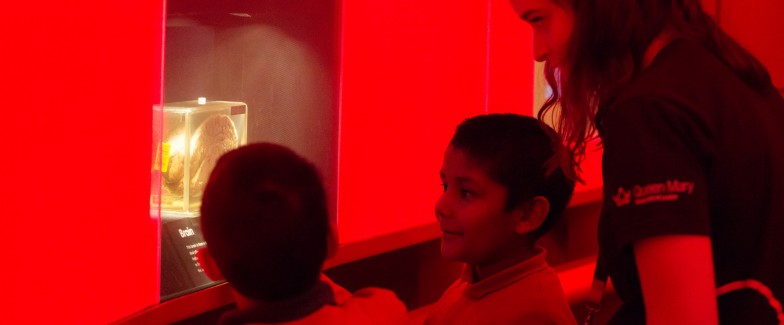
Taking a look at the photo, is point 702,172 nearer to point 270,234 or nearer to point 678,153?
point 678,153

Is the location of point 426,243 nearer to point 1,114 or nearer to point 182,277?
point 182,277

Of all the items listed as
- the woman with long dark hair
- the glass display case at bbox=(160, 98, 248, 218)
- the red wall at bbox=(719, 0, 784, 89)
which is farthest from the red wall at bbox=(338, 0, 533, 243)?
the red wall at bbox=(719, 0, 784, 89)

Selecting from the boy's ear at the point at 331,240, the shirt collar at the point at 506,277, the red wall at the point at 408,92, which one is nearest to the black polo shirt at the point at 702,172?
the boy's ear at the point at 331,240

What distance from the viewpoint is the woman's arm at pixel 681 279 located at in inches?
41.3

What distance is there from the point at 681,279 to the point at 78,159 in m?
1.00

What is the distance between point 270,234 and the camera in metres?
1.19

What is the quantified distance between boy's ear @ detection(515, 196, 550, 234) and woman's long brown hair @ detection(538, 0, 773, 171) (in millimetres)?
487

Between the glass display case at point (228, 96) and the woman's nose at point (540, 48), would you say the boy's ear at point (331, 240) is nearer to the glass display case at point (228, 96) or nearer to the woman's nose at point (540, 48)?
the woman's nose at point (540, 48)

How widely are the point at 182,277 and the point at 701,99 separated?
114 cm

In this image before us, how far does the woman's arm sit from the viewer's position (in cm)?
105

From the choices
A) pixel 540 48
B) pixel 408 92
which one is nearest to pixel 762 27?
pixel 408 92

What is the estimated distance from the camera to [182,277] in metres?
1.89

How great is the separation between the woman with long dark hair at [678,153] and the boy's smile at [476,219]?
1.49ft

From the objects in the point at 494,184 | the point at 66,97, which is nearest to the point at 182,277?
the point at 66,97
